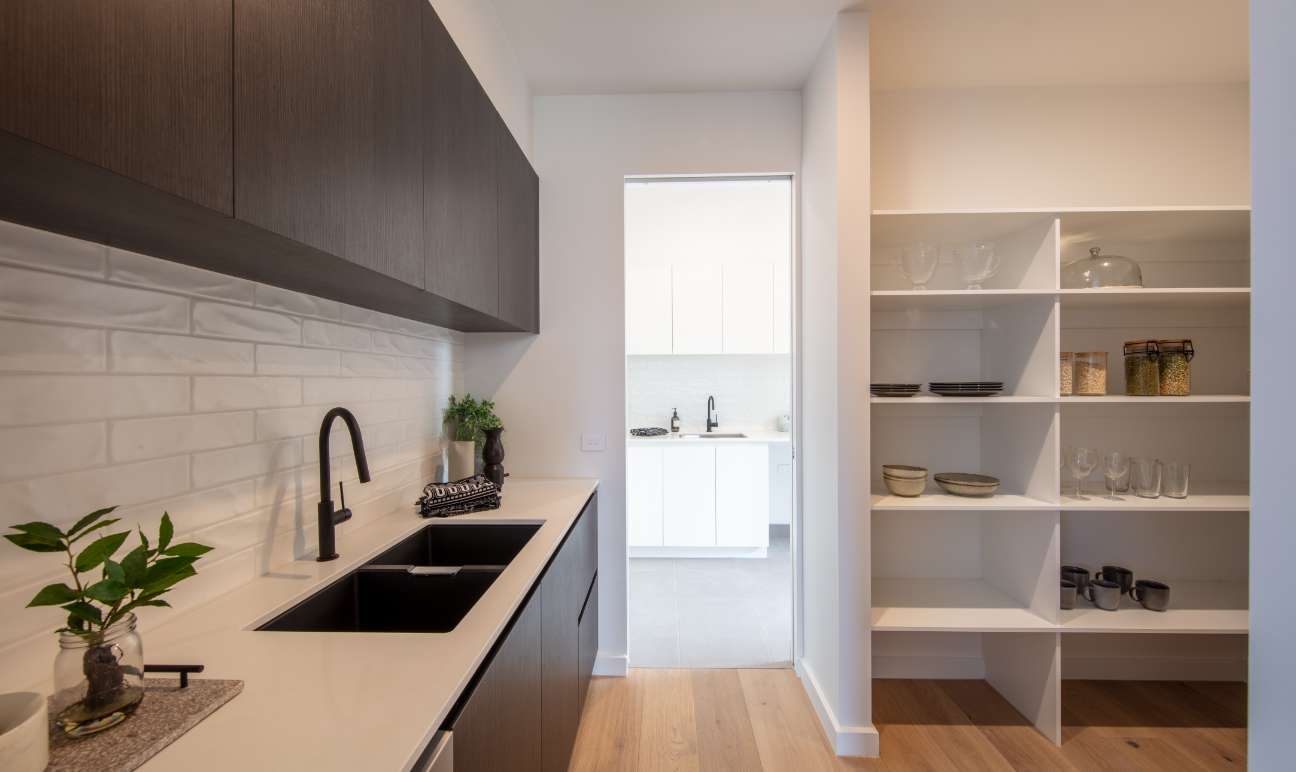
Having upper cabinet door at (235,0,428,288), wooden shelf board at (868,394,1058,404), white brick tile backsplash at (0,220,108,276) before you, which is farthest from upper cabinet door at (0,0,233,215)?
wooden shelf board at (868,394,1058,404)

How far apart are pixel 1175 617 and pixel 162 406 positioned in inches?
125

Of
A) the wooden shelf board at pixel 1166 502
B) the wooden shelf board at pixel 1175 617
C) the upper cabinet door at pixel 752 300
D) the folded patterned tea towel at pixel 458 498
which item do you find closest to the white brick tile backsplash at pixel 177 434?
the folded patterned tea towel at pixel 458 498

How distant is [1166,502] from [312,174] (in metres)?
2.83

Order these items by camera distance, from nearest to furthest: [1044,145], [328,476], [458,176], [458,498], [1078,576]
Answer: [328,476] < [458,176] < [458,498] < [1078,576] < [1044,145]

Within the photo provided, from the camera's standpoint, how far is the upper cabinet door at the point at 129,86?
450 millimetres

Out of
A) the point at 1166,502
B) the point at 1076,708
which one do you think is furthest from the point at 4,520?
the point at 1076,708

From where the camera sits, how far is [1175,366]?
196 cm

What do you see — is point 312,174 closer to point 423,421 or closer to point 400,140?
point 400,140

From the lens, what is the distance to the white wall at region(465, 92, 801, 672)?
245 cm

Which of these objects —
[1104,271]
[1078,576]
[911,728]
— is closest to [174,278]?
[911,728]

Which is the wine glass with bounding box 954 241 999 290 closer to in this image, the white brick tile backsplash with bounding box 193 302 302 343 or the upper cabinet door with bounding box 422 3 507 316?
the upper cabinet door with bounding box 422 3 507 316

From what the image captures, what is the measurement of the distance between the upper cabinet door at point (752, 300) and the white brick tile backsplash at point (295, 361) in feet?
10.4

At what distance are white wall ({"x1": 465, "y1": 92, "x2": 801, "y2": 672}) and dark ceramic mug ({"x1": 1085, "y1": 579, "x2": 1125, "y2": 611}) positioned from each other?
190cm

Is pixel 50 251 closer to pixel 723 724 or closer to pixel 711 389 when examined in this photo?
pixel 723 724
